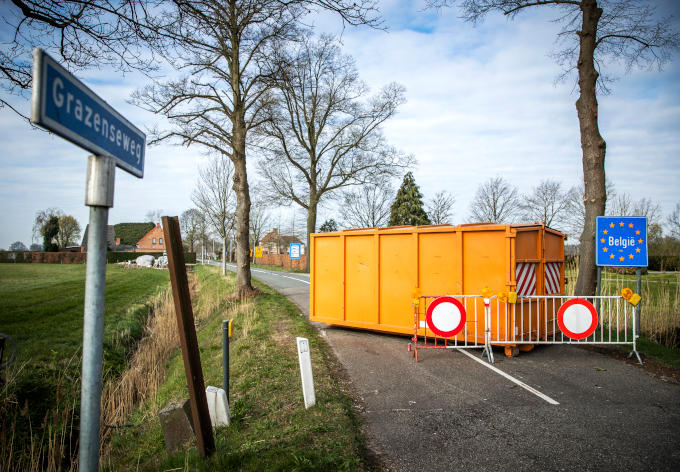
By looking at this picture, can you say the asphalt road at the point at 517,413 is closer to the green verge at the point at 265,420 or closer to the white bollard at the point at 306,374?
the green verge at the point at 265,420

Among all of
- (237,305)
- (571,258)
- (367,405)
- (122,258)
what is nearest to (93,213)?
(367,405)

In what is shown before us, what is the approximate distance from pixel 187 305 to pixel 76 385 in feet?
19.6

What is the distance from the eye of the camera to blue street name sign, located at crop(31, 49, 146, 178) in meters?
1.53

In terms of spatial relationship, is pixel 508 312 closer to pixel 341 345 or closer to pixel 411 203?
pixel 341 345

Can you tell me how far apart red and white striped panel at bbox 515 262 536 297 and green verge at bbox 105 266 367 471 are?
3844mm

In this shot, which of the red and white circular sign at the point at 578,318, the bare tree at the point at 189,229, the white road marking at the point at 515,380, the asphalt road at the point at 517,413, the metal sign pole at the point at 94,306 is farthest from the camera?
the bare tree at the point at 189,229

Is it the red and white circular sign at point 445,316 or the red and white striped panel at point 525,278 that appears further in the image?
the red and white striped panel at point 525,278

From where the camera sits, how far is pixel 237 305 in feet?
43.2

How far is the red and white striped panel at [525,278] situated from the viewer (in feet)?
24.8

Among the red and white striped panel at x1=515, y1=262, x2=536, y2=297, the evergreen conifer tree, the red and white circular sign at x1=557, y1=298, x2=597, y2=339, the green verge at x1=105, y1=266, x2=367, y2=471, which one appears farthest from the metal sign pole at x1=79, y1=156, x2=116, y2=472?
the evergreen conifer tree

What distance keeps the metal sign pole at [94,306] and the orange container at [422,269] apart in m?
6.67

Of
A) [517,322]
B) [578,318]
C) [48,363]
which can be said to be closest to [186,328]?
[517,322]

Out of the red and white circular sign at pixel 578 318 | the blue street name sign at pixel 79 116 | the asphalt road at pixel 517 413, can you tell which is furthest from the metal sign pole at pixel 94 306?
the red and white circular sign at pixel 578 318

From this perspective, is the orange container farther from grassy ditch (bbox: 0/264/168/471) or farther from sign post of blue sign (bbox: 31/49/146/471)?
sign post of blue sign (bbox: 31/49/146/471)
